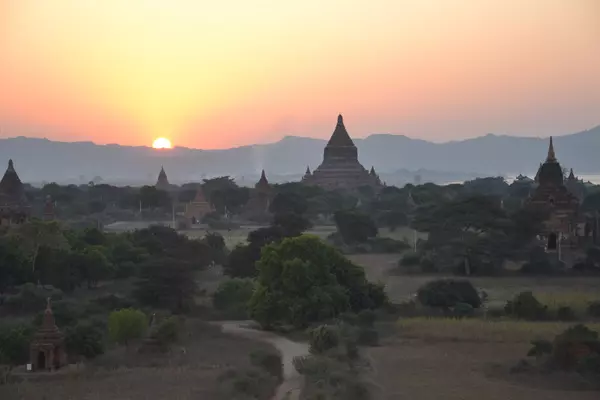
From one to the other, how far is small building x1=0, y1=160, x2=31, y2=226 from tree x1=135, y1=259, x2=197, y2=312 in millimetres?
20473

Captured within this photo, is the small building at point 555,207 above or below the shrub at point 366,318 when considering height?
above

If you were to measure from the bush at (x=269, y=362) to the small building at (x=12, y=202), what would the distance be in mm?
31707

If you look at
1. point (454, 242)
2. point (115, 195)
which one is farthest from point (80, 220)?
point (454, 242)

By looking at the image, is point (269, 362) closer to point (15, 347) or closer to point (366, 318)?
point (366, 318)

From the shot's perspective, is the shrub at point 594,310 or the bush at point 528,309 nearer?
the bush at point 528,309

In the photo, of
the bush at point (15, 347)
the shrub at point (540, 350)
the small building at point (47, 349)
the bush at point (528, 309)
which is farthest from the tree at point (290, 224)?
the shrub at point (540, 350)

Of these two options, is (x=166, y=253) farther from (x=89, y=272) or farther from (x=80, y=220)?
(x=80, y=220)

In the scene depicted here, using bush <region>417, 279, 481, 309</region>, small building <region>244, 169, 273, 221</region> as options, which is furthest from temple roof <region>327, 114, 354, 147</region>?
bush <region>417, 279, 481, 309</region>

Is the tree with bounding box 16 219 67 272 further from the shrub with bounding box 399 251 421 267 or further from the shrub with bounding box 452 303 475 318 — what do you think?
the shrub with bounding box 452 303 475 318

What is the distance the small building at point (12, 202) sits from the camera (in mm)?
50719

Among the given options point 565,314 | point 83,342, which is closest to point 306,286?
point 83,342

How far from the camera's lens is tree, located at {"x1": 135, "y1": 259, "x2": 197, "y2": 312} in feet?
102

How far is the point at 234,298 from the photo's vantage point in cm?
3127

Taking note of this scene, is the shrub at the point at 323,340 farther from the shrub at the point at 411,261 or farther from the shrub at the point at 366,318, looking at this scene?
the shrub at the point at 411,261
